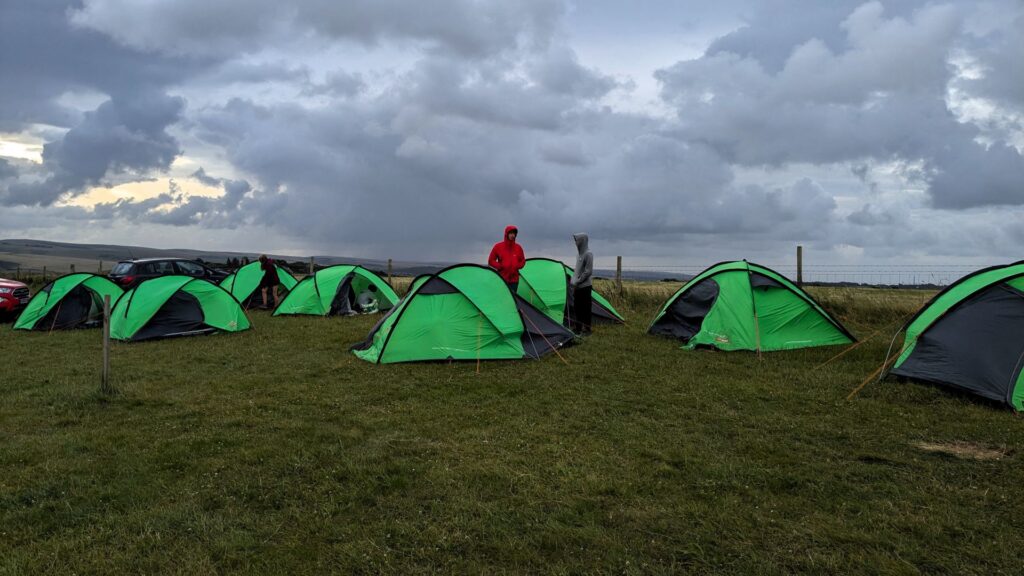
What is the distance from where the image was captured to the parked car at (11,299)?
53.3 feet

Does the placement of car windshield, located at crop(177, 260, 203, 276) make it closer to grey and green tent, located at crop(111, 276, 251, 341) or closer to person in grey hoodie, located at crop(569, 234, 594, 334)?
grey and green tent, located at crop(111, 276, 251, 341)

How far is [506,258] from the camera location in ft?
38.4

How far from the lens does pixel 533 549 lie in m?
3.82

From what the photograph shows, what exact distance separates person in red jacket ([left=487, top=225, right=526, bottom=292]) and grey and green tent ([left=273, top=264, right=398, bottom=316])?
596 centimetres

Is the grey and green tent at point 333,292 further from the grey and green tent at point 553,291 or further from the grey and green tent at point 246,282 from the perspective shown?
the grey and green tent at point 553,291

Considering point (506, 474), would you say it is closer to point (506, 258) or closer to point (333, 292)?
point (506, 258)

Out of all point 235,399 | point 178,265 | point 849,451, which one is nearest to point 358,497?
point 235,399

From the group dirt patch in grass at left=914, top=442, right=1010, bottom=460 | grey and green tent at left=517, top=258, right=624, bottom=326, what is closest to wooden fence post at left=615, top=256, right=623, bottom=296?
grey and green tent at left=517, top=258, right=624, bottom=326

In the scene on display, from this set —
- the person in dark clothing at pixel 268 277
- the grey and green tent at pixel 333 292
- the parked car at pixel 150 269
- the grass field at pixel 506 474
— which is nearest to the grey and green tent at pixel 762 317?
the grass field at pixel 506 474

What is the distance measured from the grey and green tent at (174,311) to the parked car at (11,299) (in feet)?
18.3

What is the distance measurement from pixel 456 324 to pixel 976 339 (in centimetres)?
726

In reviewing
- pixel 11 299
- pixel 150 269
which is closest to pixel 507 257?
pixel 150 269

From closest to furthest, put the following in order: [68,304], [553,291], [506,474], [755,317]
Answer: [506,474] → [755,317] → [553,291] → [68,304]

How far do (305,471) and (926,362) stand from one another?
793 centimetres
